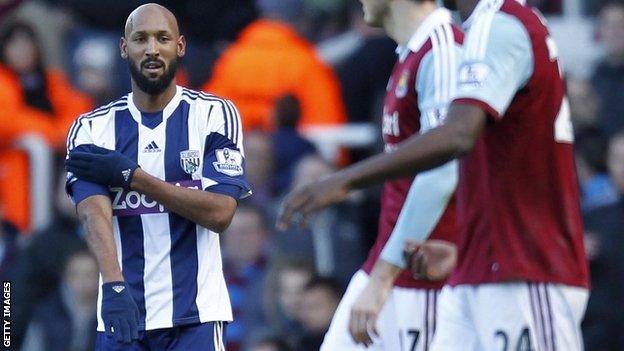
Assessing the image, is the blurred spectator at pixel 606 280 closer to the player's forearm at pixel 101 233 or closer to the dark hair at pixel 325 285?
the dark hair at pixel 325 285

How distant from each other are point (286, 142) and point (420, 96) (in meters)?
4.12

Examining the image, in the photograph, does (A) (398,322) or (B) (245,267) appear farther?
(B) (245,267)

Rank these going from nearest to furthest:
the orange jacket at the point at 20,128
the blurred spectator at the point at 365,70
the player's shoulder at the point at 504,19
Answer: the player's shoulder at the point at 504,19, the orange jacket at the point at 20,128, the blurred spectator at the point at 365,70

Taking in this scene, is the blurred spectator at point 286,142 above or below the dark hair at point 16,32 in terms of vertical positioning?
below

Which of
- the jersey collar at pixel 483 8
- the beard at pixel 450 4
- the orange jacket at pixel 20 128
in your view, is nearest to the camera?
the jersey collar at pixel 483 8

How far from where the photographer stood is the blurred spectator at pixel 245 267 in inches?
406

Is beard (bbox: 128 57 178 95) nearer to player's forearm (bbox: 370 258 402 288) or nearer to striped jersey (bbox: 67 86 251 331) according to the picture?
striped jersey (bbox: 67 86 251 331)

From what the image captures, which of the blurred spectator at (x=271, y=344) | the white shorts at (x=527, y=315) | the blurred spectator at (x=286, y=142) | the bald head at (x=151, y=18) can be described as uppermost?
the blurred spectator at (x=286, y=142)

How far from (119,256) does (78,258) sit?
3971mm

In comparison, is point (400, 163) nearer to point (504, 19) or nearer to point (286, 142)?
point (504, 19)

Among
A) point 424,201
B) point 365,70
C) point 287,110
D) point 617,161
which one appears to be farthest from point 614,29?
point 424,201

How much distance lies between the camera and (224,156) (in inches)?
258

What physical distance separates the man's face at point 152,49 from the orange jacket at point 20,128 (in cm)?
467

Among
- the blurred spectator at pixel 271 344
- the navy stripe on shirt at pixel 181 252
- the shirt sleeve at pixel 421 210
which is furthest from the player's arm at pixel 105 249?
the blurred spectator at pixel 271 344
